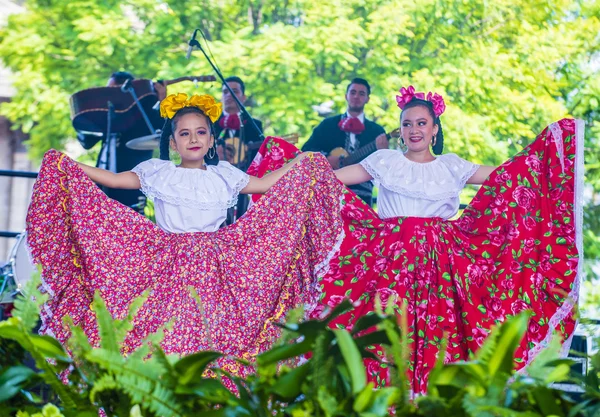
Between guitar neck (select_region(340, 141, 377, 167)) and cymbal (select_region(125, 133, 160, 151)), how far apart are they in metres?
1.09

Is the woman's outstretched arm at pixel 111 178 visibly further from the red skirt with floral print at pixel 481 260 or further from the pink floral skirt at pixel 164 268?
the red skirt with floral print at pixel 481 260

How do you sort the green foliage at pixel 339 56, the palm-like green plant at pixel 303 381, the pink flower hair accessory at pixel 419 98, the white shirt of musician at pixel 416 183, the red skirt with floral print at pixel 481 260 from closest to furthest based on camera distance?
the palm-like green plant at pixel 303 381
the red skirt with floral print at pixel 481 260
the white shirt of musician at pixel 416 183
the pink flower hair accessory at pixel 419 98
the green foliage at pixel 339 56

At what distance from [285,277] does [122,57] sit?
23.3ft

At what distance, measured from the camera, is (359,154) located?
548 cm

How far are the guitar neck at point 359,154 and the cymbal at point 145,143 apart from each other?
1.09 metres

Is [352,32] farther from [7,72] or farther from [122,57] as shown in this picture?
[7,72]

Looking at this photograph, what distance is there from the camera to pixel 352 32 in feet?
31.6

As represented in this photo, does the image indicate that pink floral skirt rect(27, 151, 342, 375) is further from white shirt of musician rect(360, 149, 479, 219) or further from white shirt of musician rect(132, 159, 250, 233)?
white shirt of musician rect(360, 149, 479, 219)

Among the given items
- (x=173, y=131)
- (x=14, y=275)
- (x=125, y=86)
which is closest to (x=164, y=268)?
(x=173, y=131)

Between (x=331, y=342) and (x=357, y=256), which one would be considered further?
(x=357, y=256)

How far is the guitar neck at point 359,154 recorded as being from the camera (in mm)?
5457

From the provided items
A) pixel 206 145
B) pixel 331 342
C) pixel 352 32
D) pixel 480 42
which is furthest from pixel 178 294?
pixel 480 42

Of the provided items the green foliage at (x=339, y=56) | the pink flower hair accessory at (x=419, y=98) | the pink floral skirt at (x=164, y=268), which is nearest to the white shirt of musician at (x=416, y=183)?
the pink flower hair accessory at (x=419, y=98)

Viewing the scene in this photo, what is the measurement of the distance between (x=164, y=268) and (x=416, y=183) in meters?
0.98
